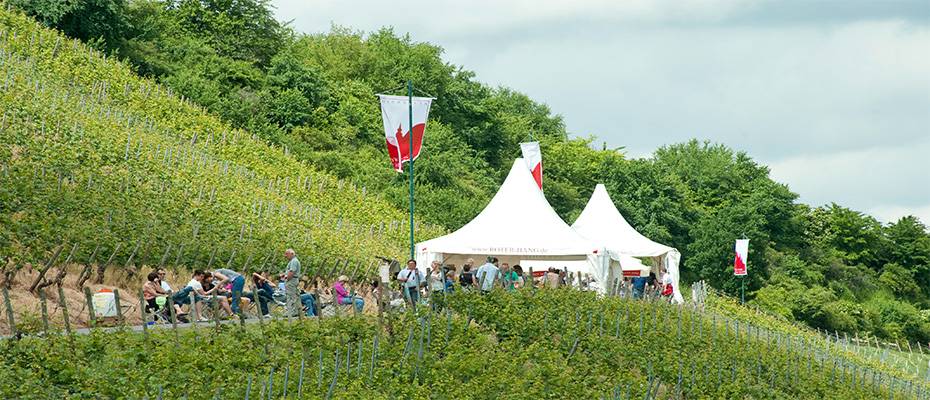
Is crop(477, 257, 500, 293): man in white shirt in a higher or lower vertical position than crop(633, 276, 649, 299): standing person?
higher

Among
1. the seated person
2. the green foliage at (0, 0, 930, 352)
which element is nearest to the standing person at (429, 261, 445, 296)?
the seated person

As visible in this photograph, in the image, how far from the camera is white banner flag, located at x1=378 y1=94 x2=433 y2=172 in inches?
1310

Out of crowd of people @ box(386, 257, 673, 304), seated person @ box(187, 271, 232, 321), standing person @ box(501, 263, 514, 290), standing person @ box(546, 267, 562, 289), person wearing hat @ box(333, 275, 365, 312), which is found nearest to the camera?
seated person @ box(187, 271, 232, 321)

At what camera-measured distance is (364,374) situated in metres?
20.1

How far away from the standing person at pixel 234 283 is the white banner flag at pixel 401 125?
10.8 m

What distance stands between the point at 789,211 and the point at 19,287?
6058cm

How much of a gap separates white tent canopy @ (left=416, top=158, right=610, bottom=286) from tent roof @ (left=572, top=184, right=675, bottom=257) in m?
5.55

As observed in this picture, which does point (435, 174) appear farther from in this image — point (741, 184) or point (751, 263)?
point (741, 184)

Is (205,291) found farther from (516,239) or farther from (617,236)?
(617,236)

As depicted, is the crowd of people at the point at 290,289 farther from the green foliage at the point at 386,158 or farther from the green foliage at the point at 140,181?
the green foliage at the point at 386,158

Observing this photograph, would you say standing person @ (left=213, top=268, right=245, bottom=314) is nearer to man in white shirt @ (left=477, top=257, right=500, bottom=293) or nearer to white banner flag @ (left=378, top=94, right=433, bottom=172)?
man in white shirt @ (left=477, top=257, right=500, bottom=293)

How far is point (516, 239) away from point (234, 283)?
12399 mm

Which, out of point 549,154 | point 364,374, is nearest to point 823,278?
point 549,154

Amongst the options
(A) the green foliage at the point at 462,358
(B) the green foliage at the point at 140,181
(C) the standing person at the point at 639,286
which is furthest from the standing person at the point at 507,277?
(C) the standing person at the point at 639,286
